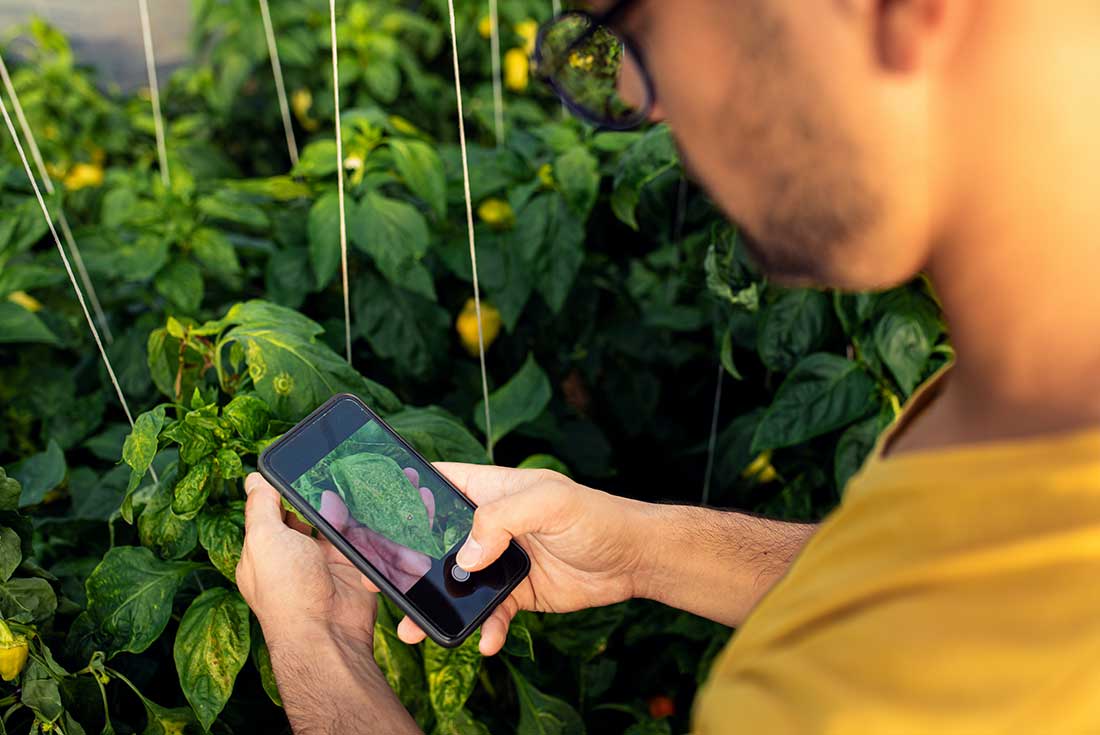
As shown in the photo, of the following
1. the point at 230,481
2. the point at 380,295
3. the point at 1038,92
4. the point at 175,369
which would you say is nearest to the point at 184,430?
the point at 230,481

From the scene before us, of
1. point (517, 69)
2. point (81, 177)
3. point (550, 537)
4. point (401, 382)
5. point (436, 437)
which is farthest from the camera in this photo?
point (517, 69)

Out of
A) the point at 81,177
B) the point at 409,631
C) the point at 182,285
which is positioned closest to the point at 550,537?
the point at 409,631

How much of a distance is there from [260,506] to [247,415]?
89 millimetres

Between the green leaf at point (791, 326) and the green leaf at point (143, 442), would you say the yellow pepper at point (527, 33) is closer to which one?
the green leaf at point (791, 326)

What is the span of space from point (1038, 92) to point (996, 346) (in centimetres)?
14

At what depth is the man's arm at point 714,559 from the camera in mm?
934

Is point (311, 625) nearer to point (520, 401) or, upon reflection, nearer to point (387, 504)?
point (387, 504)

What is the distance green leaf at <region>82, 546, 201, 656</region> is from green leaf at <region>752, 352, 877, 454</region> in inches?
27.3

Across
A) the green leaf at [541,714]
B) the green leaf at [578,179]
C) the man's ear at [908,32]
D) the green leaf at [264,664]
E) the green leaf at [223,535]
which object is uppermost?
the man's ear at [908,32]

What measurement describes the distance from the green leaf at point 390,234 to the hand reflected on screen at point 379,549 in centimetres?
48

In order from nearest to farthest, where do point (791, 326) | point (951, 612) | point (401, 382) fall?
point (951, 612) < point (791, 326) < point (401, 382)

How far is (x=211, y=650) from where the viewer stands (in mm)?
909

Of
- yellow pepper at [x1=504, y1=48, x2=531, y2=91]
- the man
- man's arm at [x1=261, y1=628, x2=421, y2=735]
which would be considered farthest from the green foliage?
the man

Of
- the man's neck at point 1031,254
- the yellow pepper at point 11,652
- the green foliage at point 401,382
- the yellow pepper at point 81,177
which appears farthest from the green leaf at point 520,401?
the yellow pepper at point 81,177
